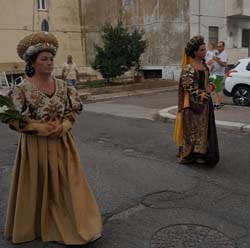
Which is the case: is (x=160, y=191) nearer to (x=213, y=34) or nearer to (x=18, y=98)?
(x=18, y=98)

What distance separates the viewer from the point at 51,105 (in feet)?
11.0

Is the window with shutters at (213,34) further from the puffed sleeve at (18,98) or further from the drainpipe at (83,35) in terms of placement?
the puffed sleeve at (18,98)

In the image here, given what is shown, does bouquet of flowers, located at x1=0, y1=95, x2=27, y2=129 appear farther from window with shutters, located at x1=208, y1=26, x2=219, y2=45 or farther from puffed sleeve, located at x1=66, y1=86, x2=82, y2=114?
window with shutters, located at x1=208, y1=26, x2=219, y2=45

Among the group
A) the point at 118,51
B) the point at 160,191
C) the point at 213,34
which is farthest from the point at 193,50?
the point at 213,34

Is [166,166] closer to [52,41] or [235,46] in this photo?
[52,41]

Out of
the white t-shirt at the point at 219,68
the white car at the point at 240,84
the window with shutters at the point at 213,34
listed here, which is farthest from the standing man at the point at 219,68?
the window with shutters at the point at 213,34

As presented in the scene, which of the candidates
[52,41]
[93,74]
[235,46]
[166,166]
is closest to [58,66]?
[93,74]

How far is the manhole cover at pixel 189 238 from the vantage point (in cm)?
347

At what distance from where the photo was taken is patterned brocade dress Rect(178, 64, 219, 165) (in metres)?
5.69

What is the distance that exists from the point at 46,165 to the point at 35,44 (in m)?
0.99

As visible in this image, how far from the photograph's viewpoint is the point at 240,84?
11992 millimetres

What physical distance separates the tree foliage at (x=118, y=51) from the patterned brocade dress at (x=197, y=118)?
1309 centimetres

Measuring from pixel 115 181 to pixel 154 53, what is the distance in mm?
18908

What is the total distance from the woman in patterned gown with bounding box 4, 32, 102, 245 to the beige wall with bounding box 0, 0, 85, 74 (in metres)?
21.8
